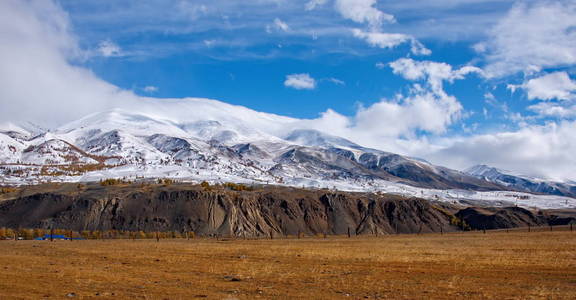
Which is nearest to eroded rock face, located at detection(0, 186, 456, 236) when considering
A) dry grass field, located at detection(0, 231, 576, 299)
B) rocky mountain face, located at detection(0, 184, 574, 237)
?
rocky mountain face, located at detection(0, 184, 574, 237)

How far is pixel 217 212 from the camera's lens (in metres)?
119

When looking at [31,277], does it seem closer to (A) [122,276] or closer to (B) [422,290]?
(A) [122,276]

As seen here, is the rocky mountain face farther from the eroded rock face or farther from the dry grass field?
the dry grass field

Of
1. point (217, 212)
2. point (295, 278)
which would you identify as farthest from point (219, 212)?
point (295, 278)

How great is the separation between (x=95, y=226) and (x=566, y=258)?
10062 centimetres

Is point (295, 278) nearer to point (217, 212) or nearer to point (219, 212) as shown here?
point (217, 212)

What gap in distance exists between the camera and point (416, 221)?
132000mm

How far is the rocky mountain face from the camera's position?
11350cm

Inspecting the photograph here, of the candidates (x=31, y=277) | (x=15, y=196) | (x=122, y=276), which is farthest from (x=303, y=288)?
(x=15, y=196)

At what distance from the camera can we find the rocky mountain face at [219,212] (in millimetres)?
113500

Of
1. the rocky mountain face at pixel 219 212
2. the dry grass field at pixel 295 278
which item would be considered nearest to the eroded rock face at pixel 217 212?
the rocky mountain face at pixel 219 212

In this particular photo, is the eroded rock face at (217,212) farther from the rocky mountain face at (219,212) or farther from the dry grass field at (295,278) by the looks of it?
the dry grass field at (295,278)

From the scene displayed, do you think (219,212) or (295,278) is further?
(219,212)

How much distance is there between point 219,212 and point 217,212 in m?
0.55
